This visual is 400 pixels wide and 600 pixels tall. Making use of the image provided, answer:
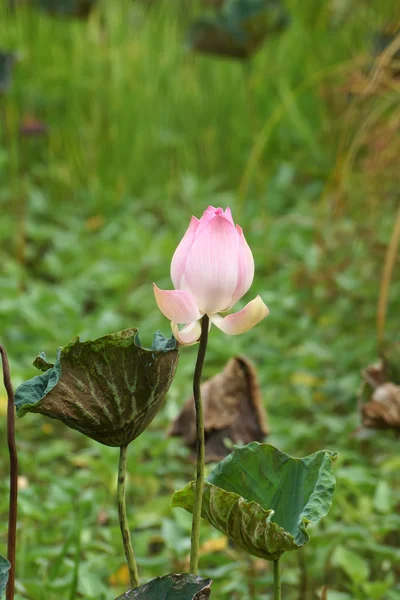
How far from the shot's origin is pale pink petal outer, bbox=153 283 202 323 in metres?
0.63

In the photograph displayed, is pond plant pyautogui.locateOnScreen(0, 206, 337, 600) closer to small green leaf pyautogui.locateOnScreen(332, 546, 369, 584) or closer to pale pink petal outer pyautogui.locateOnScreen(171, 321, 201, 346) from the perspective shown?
pale pink petal outer pyautogui.locateOnScreen(171, 321, 201, 346)

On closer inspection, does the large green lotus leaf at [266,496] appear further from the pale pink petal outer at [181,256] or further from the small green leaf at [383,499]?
the small green leaf at [383,499]

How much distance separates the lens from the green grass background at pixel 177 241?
1409 millimetres

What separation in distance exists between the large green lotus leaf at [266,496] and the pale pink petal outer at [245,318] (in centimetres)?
14

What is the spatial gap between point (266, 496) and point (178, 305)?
9.4 inches

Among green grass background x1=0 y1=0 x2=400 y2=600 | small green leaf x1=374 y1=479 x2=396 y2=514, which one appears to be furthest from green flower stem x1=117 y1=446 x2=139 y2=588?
small green leaf x1=374 y1=479 x2=396 y2=514

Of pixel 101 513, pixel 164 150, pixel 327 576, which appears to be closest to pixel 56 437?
pixel 101 513

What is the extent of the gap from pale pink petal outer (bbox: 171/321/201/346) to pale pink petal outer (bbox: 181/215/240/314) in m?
0.02

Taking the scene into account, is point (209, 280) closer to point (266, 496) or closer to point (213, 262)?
point (213, 262)

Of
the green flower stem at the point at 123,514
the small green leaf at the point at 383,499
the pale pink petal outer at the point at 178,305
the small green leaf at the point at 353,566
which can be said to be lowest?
the green flower stem at the point at 123,514

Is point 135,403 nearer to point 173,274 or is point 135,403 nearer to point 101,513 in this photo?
point 173,274

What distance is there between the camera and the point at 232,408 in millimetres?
1164

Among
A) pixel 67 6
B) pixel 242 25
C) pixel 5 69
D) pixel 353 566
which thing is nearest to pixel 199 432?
pixel 353 566

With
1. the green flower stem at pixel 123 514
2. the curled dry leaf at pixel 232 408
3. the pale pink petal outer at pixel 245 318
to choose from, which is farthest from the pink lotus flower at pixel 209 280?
the curled dry leaf at pixel 232 408
